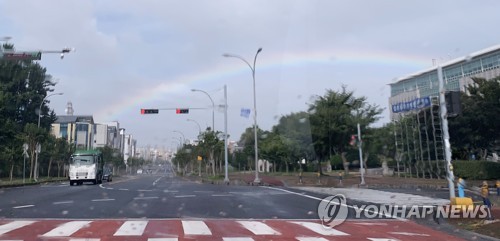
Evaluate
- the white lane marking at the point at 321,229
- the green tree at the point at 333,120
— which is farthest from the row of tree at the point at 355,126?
the white lane marking at the point at 321,229

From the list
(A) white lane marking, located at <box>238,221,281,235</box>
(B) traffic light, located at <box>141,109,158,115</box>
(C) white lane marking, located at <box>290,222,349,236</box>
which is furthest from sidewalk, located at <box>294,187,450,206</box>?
(B) traffic light, located at <box>141,109,158,115</box>

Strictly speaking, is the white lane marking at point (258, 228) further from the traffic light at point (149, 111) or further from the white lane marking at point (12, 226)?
the traffic light at point (149, 111)

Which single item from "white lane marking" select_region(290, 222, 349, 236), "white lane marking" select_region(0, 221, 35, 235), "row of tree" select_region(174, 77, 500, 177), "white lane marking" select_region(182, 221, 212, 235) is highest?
"row of tree" select_region(174, 77, 500, 177)

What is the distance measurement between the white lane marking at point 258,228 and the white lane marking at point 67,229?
13.1 feet

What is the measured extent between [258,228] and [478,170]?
33512 millimetres

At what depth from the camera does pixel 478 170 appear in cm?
3903

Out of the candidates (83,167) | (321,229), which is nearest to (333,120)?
(83,167)

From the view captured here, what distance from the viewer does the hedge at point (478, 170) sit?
128ft

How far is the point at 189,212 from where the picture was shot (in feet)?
49.3

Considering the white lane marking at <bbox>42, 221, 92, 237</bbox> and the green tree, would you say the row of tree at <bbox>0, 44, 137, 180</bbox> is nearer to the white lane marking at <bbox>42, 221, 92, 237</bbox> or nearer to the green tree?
the green tree

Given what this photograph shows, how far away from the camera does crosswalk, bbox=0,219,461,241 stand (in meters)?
9.79

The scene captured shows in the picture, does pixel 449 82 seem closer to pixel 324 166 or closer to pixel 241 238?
pixel 324 166

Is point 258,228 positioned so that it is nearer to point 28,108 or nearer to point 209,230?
point 209,230

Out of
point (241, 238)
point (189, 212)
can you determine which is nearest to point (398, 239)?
point (241, 238)
